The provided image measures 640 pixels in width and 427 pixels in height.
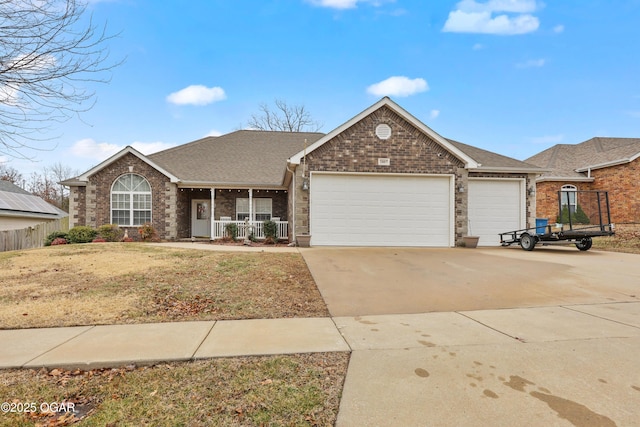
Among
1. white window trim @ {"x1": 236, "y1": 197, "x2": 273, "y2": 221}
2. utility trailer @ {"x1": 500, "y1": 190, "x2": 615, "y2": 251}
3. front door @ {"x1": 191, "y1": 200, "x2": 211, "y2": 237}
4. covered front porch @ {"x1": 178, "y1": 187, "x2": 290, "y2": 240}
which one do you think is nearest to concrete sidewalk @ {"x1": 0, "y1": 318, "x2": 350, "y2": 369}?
utility trailer @ {"x1": 500, "y1": 190, "x2": 615, "y2": 251}

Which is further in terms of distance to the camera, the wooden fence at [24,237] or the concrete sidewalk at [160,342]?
the wooden fence at [24,237]

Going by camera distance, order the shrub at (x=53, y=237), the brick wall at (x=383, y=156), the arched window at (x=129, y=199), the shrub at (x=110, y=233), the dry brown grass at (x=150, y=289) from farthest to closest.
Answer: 1. the arched window at (x=129, y=199)
2. the shrub at (x=110, y=233)
3. the shrub at (x=53, y=237)
4. the brick wall at (x=383, y=156)
5. the dry brown grass at (x=150, y=289)

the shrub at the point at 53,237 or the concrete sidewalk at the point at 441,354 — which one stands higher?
the shrub at the point at 53,237

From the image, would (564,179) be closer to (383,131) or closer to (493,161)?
(493,161)

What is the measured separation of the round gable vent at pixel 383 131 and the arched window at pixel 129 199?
11.0 metres

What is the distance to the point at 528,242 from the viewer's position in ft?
37.2

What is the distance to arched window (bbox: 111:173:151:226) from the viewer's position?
1520 centimetres

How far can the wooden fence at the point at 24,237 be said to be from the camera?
14070mm

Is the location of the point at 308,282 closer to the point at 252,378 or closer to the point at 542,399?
the point at 252,378

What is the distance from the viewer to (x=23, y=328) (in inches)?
166

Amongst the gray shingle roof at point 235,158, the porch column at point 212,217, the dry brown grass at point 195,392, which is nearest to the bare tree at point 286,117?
the gray shingle roof at point 235,158

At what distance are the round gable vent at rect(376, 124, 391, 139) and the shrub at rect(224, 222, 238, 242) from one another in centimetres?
797

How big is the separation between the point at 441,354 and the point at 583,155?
25715 millimetres

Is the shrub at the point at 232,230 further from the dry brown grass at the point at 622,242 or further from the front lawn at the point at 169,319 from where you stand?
the dry brown grass at the point at 622,242
